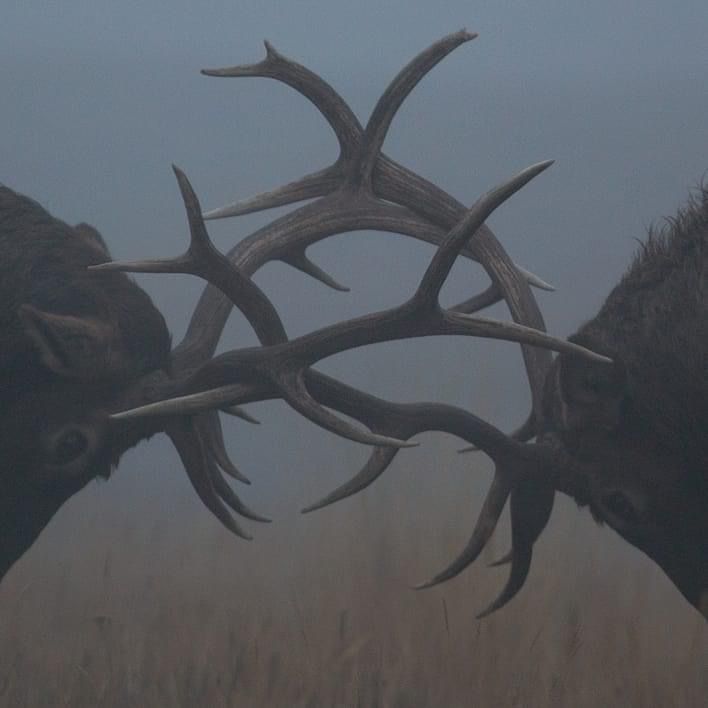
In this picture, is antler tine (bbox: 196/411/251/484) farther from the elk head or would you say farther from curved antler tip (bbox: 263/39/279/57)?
curved antler tip (bbox: 263/39/279/57)

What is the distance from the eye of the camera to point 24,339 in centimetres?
379

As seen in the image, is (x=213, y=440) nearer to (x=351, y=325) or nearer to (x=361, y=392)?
(x=361, y=392)

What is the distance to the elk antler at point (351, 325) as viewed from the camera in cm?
367

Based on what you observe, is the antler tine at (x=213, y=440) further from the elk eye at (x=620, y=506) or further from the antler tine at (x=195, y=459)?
the elk eye at (x=620, y=506)

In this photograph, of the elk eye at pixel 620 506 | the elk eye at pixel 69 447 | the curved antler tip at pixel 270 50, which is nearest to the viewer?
the elk eye at pixel 69 447

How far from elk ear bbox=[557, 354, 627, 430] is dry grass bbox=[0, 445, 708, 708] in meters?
0.69

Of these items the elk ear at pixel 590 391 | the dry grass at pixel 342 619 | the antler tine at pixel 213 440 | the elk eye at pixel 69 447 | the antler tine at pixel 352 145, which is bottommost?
the dry grass at pixel 342 619

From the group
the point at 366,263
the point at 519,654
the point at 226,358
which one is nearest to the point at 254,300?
the point at 226,358

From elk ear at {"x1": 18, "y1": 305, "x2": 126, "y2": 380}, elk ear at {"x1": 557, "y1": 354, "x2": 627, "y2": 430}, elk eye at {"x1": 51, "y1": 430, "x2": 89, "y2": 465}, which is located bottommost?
elk eye at {"x1": 51, "y1": 430, "x2": 89, "y2": 465}

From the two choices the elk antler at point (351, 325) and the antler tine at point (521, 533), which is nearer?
the elk antler at point (351, 325)

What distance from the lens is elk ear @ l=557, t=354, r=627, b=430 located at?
12.7ft

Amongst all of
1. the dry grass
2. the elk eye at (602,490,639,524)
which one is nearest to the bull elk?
the elk eye at (602,490,639,524)

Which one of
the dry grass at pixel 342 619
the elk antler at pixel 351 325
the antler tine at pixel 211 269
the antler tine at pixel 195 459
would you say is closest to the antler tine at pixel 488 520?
the elk antler at pixel 351 325

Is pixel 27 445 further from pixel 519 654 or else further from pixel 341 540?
pixel 341 540
